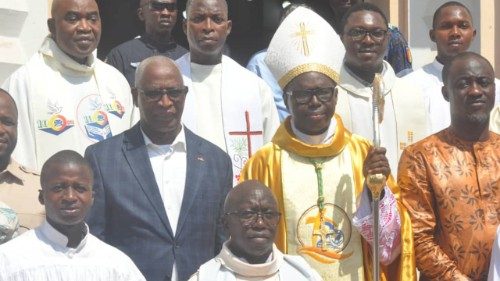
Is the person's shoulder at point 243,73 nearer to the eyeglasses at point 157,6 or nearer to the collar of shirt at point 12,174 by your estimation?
the eyeglasses at point 157,6

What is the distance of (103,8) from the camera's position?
13703 millimetres

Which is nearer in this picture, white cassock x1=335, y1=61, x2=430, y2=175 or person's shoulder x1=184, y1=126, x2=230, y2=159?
person's shoulder x1=184, y1=126, x2=230, y2=159

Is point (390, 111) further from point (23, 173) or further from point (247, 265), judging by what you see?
point (23, 173)

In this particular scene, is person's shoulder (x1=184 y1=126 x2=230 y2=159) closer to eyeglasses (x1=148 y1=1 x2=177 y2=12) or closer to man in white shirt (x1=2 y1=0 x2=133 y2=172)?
man in white shirt (x1=2 y1=0 x2=133 y2=172)

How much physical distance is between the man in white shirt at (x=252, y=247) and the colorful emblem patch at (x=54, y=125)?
167 centimetres

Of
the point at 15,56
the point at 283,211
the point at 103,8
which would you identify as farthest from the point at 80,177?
the point at 103,8

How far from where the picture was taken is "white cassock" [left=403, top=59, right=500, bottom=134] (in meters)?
10.8

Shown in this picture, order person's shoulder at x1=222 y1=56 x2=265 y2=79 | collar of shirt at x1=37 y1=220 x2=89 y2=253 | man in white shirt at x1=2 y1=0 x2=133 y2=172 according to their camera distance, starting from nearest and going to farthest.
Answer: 1. collar of shirt at x1=37 y1=220 x2=89 y2=253
2. man in white shirt at x1=2 y1=0 x2=133 y2=172
3. person's shoulder at x1=222 y1=56 x2=265 y2=79

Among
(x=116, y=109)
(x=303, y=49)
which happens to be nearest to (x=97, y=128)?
(x=116, y=109)

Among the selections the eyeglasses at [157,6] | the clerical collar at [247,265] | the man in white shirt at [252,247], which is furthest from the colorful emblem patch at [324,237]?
the eyeglasses at [157,6]

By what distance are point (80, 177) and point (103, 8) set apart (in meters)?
5.50

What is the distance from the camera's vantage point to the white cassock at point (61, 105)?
984 cm

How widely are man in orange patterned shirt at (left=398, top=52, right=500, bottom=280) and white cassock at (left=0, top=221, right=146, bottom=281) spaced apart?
170cm

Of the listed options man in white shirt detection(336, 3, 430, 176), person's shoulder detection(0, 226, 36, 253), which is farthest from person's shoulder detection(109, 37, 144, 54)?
person's shoulder detection(0, 226, 36, 253)
